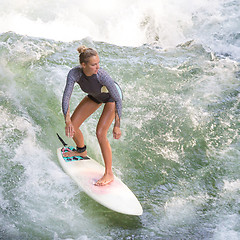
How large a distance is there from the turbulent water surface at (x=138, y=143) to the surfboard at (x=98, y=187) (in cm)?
14

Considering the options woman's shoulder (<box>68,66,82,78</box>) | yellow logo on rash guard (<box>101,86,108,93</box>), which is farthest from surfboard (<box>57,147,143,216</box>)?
woman's shoulder (<box>68,66,82,78</box>)

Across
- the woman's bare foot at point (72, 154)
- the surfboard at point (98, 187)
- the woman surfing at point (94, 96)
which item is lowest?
the surfboard at point (98, 187)

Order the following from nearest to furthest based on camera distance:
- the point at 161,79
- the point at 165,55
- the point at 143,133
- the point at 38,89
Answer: the point at 143,133, the point at 38,89, the point at 161,79, the point at 165,55

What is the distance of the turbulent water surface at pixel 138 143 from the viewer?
13.2 feet

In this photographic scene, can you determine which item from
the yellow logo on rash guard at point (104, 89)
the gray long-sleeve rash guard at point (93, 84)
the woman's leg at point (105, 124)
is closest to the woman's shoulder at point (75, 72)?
the gray long-sleeve rash guard at point (93, 84)

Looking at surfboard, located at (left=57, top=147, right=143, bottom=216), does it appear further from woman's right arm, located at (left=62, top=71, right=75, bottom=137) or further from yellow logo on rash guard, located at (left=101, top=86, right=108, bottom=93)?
yellow logo on rash guard, located at (left=101, top=86, right=108, bottom=93)

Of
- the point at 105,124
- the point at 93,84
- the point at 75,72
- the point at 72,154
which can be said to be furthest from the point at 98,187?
the point at 75,72

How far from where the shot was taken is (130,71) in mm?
6875

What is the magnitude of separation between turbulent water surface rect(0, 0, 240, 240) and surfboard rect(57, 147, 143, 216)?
0.46 feet

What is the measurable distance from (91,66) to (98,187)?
1.40 metres

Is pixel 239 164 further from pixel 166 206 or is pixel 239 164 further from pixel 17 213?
pixel 17 213

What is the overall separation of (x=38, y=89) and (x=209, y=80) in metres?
3.17

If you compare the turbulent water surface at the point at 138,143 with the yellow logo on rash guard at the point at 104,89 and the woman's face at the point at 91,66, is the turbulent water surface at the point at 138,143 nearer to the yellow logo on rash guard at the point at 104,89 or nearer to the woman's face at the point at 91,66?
the yellow logo on rash guard at the point at 104,89

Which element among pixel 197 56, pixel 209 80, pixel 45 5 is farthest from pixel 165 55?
pixel 45 5
